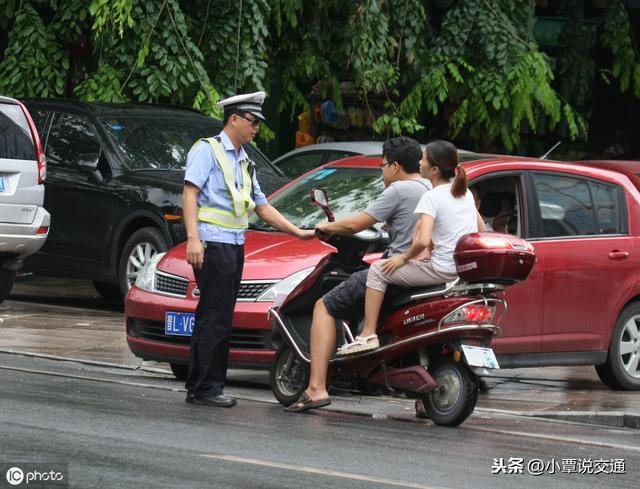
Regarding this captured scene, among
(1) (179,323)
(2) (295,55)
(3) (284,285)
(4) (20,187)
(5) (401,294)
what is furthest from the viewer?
(2) (295,55)

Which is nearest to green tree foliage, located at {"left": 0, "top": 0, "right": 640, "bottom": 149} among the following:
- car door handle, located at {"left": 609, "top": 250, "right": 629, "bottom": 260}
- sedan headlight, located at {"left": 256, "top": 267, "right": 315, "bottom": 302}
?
car door handle, located at {"left": 609, "top": 250, "right": 629, "bottom": 260}

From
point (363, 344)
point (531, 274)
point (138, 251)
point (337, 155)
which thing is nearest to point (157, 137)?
point (138, 251)

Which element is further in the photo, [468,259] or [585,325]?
[585,325]

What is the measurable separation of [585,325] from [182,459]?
16.3ft

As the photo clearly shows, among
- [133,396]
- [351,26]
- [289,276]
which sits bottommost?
[133,396]

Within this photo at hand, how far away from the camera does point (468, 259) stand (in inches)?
361

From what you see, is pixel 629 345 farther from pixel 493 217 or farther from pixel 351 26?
pixel 351 26

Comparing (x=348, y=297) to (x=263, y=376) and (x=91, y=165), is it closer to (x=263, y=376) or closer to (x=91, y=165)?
(x=263, y=376)

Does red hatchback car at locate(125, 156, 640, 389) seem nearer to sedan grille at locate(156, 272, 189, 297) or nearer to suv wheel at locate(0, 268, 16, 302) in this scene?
sedan grille at locate(156, 272, 189, 297)

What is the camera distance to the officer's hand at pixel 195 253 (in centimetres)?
949

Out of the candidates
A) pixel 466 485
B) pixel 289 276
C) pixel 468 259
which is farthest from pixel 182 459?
pixel 289 276

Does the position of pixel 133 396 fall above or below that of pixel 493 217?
below

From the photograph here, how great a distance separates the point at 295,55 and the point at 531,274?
29.3ft

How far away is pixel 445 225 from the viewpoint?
952 cm
